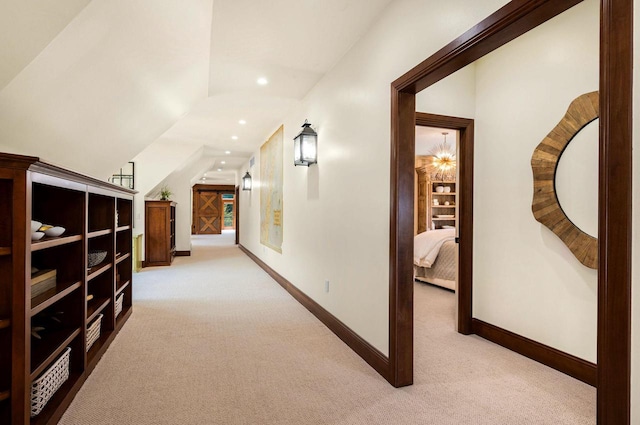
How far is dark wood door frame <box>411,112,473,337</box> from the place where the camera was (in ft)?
10.0

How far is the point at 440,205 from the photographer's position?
28.2 ft

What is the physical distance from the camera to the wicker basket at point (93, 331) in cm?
242

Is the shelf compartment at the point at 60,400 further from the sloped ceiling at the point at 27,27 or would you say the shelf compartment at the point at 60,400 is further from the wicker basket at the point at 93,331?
the sloped ceiling at the point at 27,27

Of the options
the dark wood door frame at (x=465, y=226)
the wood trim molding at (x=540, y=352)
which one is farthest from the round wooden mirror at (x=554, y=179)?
the wood trim molding at (x=540, y=352)

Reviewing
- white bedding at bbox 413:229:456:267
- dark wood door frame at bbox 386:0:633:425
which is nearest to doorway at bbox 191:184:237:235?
white bedding at bbox 413:229:456:267

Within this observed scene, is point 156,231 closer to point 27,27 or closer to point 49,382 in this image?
point 49,382

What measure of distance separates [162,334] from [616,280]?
3129 mm

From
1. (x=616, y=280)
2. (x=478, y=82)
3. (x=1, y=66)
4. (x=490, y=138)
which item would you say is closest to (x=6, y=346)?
(x=1, y=66)

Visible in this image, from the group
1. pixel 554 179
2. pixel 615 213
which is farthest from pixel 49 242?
pixel 554 179

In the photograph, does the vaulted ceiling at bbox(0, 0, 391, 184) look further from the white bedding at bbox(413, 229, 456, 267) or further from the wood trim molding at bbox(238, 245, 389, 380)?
the white bedding at bbox(413, 229, 456, 267)

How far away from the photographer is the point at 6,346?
141cm

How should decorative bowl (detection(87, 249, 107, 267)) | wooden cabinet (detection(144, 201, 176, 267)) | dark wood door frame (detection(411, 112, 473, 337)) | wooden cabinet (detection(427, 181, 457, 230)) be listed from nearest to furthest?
decorative bowl (detection(87, 249, 107, 267)) → dark wood door frame (detection(411, 112, 473, 337)) → wooden cabinet (detection(144, 201, 176, 267)) → wooden cabinet (detection(427, 181, 457, 230))

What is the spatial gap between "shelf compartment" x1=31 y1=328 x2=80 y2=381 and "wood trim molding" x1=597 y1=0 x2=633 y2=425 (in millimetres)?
2155

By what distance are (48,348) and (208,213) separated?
1423cm
